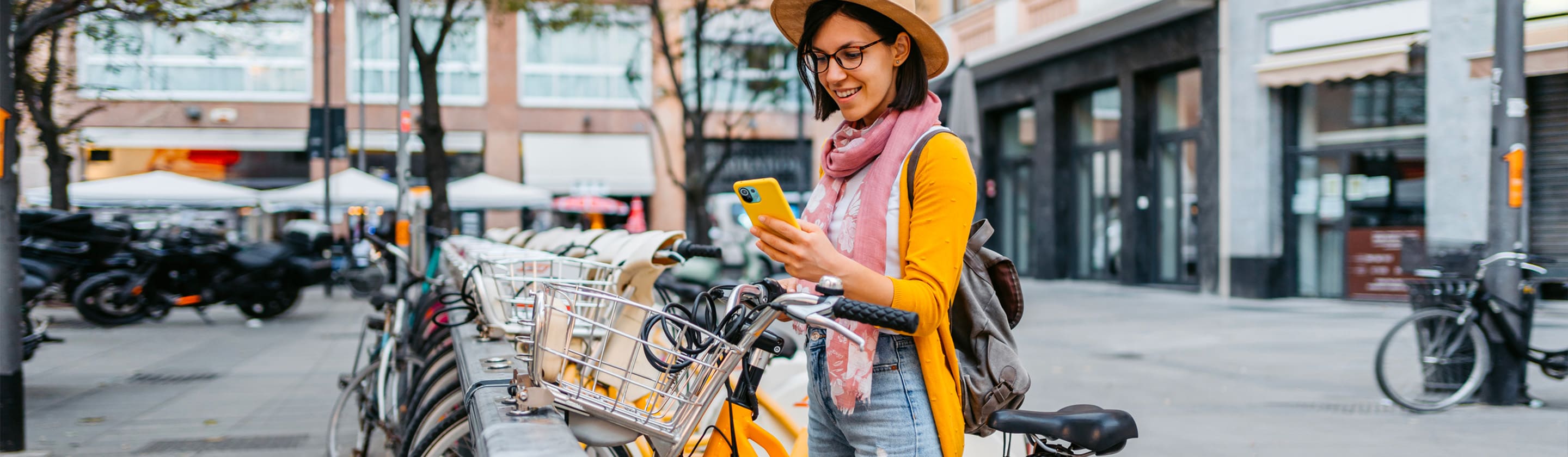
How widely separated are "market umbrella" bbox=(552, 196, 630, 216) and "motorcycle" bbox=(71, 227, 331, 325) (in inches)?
485

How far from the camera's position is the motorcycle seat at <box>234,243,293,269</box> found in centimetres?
1354

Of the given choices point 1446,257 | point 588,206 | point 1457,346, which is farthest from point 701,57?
point 1457,346

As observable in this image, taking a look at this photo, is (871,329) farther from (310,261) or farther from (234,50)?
(234,50)

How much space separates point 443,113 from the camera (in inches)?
1203

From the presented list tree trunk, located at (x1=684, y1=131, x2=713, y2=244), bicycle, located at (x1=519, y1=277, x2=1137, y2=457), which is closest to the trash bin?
bicycle, located at (x1=519, y1=277, x2=1137, y2=457)

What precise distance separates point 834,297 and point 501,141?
30.6 metres

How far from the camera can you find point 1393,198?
13.6 metres

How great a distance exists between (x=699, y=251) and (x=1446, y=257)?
5427 millimetres

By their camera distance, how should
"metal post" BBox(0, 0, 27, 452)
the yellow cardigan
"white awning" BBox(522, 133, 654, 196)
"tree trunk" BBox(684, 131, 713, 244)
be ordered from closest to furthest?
the yellow cardigan → "metal post" BBox(0, 0, 27, 452) → "tree trunk" BBox(684, 131, 713, 244) → "white awning" BBox(522, 133, 654, 196)

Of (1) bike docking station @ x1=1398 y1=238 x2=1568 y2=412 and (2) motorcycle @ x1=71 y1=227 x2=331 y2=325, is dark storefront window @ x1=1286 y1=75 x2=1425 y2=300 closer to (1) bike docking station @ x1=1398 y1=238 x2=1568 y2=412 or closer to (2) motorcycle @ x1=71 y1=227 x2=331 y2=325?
(1) bike docking station @ x1=1398 y1=238 x2=1568 y2=412

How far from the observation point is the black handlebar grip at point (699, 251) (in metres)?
3.17

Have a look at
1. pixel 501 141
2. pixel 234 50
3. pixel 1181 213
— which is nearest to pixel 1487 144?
pixel 1181 213

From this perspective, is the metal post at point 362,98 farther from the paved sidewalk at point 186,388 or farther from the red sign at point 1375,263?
the red sign at point 1375,263

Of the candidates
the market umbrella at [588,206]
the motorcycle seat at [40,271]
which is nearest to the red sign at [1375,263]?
the motorcycle seat at [40,271]
